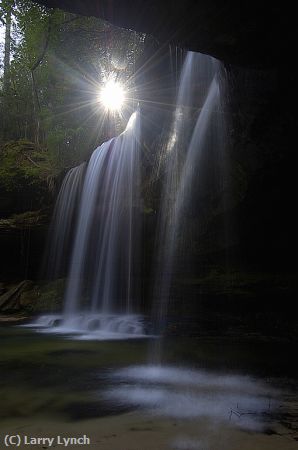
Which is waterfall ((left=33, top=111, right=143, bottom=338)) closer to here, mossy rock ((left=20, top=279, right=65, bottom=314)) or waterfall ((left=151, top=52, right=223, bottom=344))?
mossy rock ((left=20, top=279, right=65, bottom=314))

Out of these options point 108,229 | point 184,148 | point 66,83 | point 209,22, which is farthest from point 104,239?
point 66,83

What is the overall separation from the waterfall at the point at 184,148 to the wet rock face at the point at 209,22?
237 cm

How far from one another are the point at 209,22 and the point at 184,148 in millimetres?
3969

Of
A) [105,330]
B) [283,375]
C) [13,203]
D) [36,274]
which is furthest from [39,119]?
[283,375]

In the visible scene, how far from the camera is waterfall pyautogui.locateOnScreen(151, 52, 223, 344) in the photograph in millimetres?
8242

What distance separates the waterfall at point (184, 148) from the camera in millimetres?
8242

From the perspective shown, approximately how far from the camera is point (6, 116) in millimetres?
21469

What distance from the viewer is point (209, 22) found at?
16.6 ft

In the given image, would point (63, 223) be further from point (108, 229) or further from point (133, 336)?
point (133, 336)

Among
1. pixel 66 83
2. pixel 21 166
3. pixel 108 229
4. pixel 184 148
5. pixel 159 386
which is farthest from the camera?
pixel 66 83

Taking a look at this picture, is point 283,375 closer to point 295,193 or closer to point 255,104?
point 295,193

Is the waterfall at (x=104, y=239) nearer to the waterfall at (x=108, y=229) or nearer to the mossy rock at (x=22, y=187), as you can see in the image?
the waterfall at (x=108, y=229)

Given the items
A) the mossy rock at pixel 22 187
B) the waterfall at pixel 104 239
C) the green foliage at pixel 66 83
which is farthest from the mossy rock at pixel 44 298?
the green foliage at pixel 66 83

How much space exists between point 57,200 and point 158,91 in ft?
19.5
